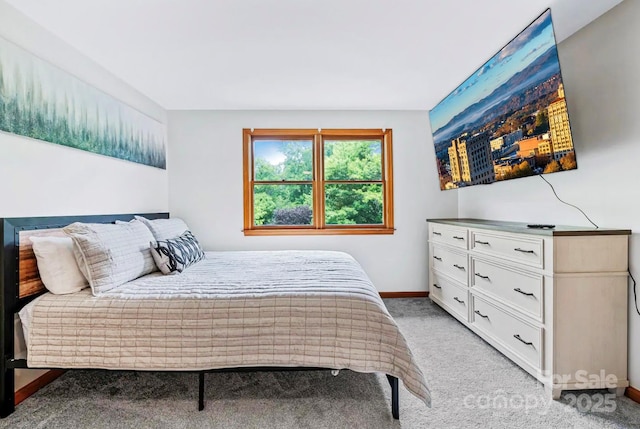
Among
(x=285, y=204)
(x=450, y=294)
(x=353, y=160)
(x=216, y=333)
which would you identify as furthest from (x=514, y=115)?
(x=285, y=204)

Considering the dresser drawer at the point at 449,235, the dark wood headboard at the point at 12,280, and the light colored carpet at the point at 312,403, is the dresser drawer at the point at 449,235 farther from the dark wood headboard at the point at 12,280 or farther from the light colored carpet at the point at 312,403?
the dark wood headboard at the point at 12,280

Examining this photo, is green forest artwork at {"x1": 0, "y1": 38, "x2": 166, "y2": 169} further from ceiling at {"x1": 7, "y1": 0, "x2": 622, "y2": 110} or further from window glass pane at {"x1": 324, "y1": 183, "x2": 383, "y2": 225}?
window glass pane at {"x1": 324, "y1": 183, "x2": 383, "y2": 225}

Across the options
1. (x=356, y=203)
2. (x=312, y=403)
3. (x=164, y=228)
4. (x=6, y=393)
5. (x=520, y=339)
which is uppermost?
(x=356, y=203)

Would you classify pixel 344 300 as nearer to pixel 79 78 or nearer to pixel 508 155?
pixel 508 155

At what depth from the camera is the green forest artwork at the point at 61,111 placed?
5.98 ft

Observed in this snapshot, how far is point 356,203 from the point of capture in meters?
3.90

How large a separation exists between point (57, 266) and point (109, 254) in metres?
0.25

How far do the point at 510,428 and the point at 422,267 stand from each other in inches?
89.6

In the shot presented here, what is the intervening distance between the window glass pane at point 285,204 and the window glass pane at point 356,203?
29 centimetres

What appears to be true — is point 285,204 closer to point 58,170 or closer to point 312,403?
point 58,170

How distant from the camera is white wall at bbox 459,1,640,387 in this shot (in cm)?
178

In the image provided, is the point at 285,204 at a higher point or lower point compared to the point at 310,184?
lower

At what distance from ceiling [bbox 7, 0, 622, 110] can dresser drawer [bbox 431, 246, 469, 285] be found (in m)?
1.63

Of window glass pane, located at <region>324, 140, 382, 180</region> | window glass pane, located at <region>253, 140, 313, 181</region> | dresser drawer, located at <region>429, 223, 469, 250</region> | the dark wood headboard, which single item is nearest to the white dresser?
dresser drawer, located at <region>429, 223, 469, 250</region>
